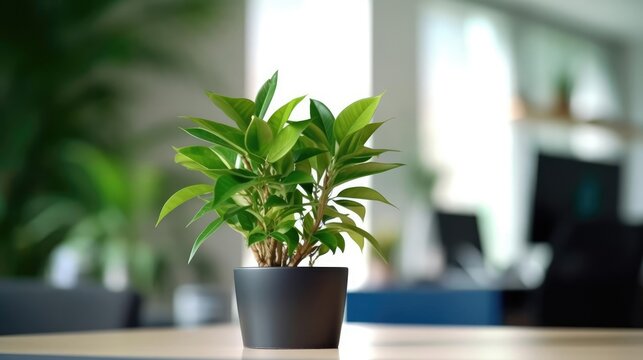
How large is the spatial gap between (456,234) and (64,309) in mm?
4127

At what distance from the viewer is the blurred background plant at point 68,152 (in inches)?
224

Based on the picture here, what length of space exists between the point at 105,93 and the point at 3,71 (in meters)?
0.64

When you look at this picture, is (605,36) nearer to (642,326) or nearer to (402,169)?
(402,169)

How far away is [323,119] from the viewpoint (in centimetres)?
116

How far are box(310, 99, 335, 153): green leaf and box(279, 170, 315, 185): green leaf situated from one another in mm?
78

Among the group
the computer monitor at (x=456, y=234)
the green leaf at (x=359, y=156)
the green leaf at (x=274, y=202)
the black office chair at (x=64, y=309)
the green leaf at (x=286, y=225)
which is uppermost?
the green leaf at (x=359, y=156)

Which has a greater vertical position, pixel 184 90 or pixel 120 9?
pixel 120 9

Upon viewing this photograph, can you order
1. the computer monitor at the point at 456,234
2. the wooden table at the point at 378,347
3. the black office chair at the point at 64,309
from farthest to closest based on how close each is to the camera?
the computer monitor at the point at 456,234, the black office chair at the point at 64,309, the wooden table at the point at 378,347

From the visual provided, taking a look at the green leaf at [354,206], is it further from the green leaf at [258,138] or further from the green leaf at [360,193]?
the green leaf at [258,138]

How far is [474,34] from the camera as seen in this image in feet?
33.4

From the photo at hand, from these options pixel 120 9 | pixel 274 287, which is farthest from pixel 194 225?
pixel 274 287

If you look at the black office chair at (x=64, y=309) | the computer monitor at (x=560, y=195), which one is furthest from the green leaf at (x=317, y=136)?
the computer monitor at (x=560, y=195)

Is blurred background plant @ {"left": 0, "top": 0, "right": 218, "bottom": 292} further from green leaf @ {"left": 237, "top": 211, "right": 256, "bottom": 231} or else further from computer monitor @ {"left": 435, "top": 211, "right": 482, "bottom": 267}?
green leaf @ {"left": 237, "top": 211, "right": 256, "bottom": 231}

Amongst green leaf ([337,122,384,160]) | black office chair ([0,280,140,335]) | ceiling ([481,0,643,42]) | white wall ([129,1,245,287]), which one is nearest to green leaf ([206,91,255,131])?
green leaf ([337,122,384,160])
